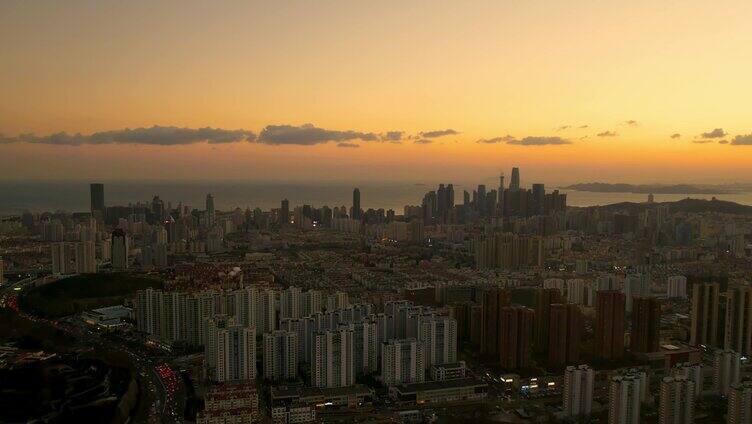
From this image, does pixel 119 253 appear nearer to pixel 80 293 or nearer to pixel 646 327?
pixel 80 293

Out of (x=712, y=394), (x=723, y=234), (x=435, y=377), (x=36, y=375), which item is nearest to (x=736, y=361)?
(x=712, y=394)

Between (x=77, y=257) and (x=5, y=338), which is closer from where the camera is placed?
(x=5, y=338)

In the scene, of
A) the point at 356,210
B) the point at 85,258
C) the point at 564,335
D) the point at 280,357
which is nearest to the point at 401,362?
the point at 280,357

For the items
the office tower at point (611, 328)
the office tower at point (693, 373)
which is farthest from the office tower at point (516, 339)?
the office tower at point (693, 373)

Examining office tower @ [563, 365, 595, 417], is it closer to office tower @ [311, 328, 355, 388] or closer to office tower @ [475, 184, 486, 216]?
office tower @ [311, 328, 355, 388]

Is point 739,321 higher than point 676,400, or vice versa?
point 739,321

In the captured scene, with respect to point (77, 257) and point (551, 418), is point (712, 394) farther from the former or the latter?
point (77, 257)
